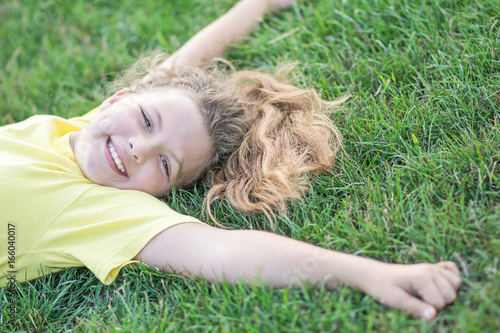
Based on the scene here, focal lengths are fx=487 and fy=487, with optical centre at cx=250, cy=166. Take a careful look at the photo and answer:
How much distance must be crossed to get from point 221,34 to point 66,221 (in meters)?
1.70

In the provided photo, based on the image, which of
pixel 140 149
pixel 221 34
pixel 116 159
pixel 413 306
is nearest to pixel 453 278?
pixel 413 306

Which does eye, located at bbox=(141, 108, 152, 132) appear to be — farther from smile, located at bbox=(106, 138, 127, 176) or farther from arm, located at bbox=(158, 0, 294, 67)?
arm, located at bbox=(158, 0, 294, 67)

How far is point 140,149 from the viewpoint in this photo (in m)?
2.21

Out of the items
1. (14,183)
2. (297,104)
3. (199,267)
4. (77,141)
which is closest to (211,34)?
(297,104)

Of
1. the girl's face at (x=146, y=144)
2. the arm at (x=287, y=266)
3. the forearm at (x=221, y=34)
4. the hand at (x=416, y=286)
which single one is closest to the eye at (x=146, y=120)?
the girl's face at (x=146, y=144)

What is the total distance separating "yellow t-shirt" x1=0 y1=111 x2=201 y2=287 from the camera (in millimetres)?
1952

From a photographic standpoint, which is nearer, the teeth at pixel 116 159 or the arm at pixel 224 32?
the teeth at pixel 116 159

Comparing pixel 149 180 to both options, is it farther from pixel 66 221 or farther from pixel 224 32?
pixel 224 32

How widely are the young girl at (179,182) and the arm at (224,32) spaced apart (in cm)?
11

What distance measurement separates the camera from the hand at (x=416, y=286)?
160cm

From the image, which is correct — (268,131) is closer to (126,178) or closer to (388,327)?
(126,178)

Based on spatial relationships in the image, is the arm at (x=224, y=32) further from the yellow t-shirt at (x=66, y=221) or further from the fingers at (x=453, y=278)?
the fingers at (x=453, y=278)

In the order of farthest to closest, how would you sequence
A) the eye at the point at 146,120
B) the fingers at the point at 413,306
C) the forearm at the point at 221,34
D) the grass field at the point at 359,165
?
the forearm at the point at 221,34 → the eye at the point at 146,120 → the grass field at the point at 359,165 → the fingers at the point at 413,306

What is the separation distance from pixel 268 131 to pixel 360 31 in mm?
932
